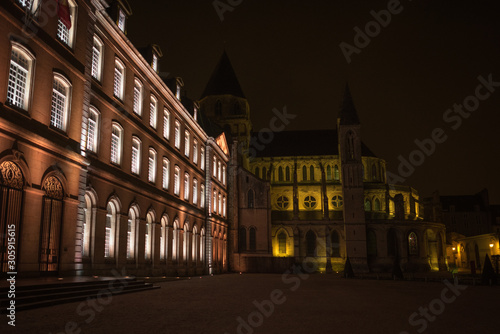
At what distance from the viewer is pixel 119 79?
76.4 feet

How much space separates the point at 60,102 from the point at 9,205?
16.6 ft

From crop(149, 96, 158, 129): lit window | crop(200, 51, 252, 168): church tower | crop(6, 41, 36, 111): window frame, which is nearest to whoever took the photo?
crop(6, 41, 36, 111): window frame

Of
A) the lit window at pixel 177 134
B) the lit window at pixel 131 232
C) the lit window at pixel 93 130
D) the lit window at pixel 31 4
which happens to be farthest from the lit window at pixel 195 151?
the lit window at pixel 31 4

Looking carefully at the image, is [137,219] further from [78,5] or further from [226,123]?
[226,123]

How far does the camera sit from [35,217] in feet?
48.5

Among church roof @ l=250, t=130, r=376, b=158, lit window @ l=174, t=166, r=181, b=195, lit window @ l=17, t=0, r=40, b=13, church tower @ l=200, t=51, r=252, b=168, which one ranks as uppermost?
church tower @ l=200, t=51, r=252, b=168

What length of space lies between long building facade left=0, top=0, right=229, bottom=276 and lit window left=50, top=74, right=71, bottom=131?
0.13 feet

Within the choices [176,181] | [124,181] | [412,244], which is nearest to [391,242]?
[412,244]

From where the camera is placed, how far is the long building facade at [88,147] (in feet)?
46.8

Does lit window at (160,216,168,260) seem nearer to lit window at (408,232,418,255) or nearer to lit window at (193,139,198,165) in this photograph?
lit window at (193,139,198,165)

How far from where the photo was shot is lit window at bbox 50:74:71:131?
16.6 m

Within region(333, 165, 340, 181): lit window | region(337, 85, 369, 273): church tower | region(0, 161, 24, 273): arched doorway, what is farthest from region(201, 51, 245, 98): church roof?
region(0, 161, 24, 273): arched doorway

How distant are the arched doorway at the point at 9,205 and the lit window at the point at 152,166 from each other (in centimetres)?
1259

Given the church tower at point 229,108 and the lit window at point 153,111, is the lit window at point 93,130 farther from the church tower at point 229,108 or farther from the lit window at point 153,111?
the church tower at point 229,108
